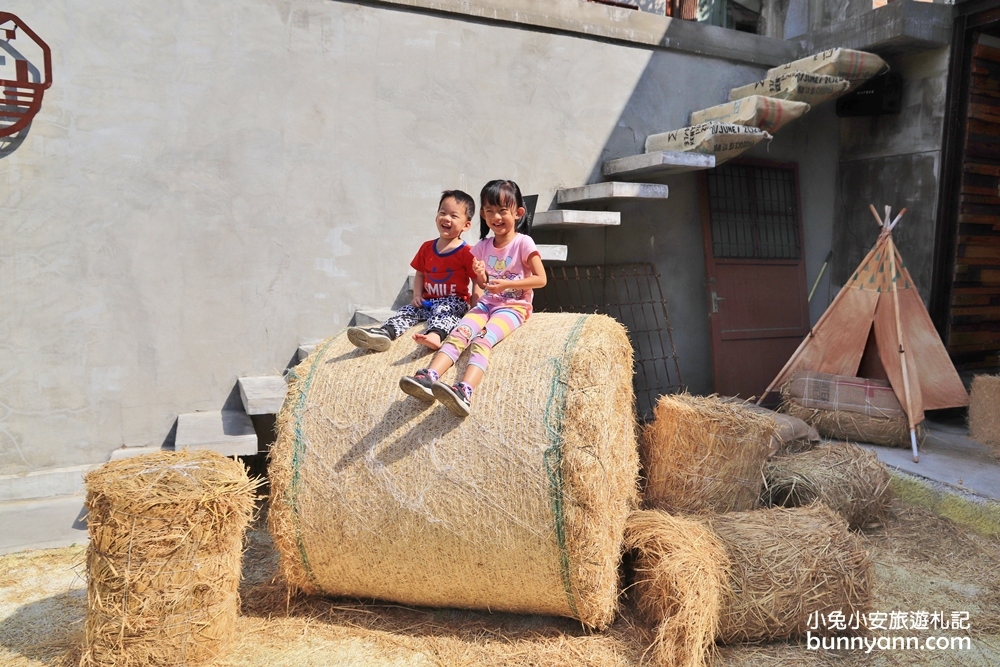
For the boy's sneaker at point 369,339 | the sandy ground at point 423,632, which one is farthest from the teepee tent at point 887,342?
the boy's sneaker at point 369,339

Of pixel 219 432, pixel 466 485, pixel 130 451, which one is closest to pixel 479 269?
pixel 466 485

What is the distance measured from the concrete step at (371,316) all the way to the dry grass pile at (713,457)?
6.10ft

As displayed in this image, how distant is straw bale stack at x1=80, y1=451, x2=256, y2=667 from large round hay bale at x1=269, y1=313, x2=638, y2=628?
38 cm

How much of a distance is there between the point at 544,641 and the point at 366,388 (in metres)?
1.26

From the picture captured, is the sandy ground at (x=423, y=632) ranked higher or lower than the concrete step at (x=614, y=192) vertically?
lower

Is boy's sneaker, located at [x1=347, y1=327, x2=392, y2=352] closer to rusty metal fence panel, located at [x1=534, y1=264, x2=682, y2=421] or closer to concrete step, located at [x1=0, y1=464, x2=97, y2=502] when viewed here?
concrete step, located at [x1=0, y1=464, x2=97, y2=502]

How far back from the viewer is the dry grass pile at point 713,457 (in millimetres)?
3717

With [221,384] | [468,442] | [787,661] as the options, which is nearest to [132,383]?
[221,384]

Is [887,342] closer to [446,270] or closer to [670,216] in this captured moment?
[670,216]

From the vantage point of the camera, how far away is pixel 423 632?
3059 millimetres

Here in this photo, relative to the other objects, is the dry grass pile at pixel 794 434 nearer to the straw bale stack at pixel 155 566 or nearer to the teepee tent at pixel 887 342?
the teepee tent at pixel 887 342

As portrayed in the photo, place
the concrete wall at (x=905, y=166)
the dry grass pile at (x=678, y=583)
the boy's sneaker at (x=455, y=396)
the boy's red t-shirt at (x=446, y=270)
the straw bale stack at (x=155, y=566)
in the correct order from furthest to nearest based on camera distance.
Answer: the concrete wall at (x=905, y=166), the boy's red t-shirt at (x=446, y=270), the boy's sneaker at (x=455, y=396), the dry grass pile at (x=678, y=583), the straw bale stack at (x=155, y=566)

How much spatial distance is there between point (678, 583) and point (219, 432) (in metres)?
2.67

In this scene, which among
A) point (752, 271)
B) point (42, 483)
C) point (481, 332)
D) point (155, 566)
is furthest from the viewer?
point (752, 271)
